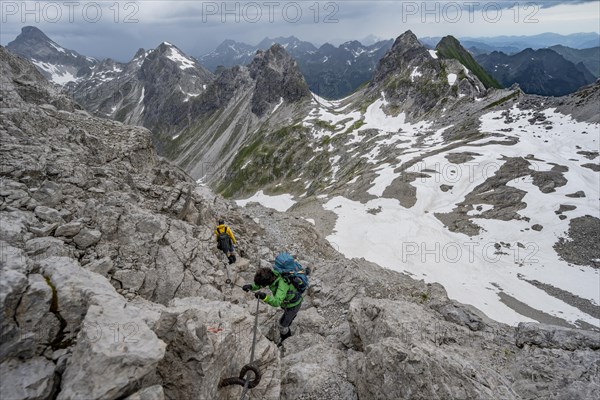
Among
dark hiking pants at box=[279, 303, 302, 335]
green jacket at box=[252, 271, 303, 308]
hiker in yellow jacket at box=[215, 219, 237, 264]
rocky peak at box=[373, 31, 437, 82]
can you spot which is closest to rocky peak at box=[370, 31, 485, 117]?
rocky peak at box=[373, 31, 437, 82]


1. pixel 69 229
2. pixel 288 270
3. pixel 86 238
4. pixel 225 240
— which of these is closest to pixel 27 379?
pixel 288 270

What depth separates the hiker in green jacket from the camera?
1128 cm

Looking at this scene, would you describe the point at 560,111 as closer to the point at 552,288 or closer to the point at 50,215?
the point at 552,288

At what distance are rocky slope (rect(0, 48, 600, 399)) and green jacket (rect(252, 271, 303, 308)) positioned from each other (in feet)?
3.29

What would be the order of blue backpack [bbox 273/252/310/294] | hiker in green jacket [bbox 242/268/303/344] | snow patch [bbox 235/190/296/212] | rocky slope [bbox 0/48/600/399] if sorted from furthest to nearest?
1. snow patch [bbox 235/190/296/212]
2. blue backpack [bbox 273/252/310/294]
3. hiker in green jacket [bbox 242/268/303/344]
4. rocky slope [bbox 0/48/600/399]

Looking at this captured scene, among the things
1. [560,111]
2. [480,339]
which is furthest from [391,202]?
[560,111]

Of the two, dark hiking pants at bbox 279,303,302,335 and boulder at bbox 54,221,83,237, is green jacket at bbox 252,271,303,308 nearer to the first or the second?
dark hiking pants at bbox 279,303,302,335

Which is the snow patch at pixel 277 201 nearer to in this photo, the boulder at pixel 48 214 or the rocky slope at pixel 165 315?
the rocky slope at pixel 165 315

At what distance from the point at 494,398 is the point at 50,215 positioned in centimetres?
1546

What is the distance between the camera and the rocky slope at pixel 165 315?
261 inches

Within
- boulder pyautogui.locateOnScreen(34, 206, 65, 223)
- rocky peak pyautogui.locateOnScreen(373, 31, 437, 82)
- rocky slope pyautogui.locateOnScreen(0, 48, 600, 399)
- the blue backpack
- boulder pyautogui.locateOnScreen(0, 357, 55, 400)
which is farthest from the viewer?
rocky peak pyautogui.locateOnScreen(373, 31, 437, 82)

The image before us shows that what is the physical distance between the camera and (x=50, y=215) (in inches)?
503

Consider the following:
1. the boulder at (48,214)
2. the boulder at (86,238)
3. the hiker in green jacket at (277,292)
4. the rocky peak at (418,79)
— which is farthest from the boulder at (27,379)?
the rocky peak at (418,79)

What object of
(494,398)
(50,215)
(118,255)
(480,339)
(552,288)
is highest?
(50,215)
